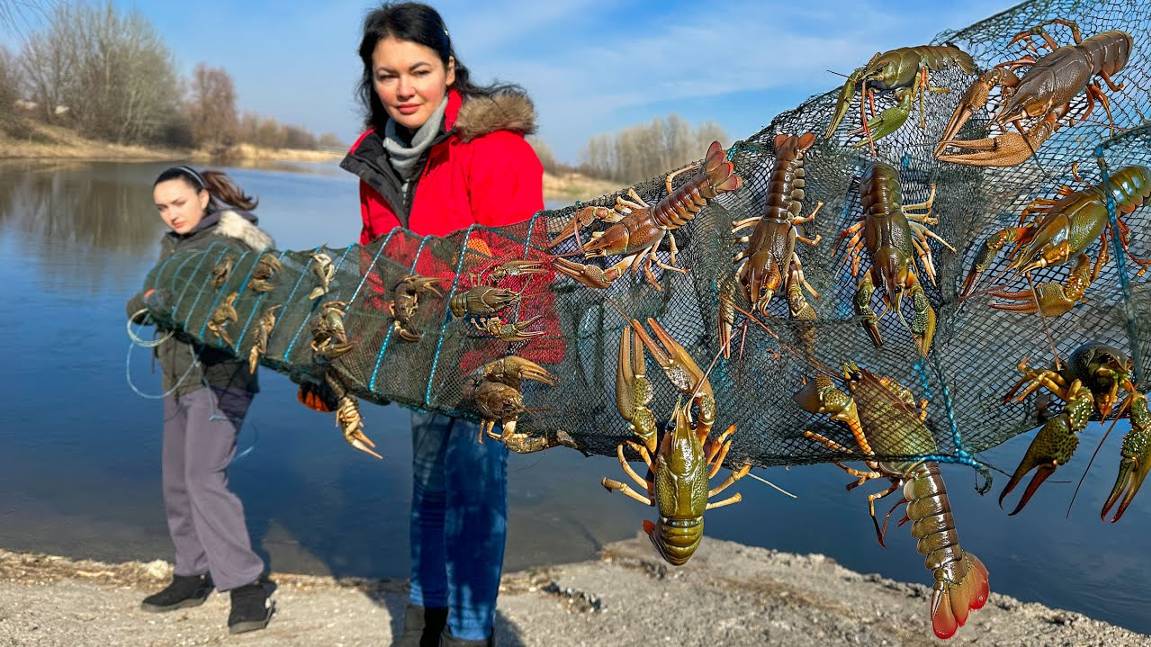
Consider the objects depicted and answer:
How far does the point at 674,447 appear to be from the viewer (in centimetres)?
234

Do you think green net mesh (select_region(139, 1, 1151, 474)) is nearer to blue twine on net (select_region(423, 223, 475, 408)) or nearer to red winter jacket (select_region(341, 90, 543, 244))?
blue twine on net (select_region(423, 223, 475, 408))

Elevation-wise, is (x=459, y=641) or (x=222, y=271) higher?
(x=222, y=271)

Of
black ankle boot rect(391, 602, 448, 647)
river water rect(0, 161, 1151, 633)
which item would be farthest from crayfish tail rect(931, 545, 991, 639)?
river water rect(0, 161, 1151, 633)

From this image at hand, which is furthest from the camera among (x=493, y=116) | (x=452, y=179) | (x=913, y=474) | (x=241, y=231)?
(x=241, y=231)

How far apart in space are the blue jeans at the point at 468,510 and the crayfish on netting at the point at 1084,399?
69.9 inches

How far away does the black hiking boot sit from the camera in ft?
14.2

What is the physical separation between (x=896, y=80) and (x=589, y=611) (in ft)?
11.3

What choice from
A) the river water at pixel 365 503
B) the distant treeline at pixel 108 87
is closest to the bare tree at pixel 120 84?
the distant treeline at pixel 108 87

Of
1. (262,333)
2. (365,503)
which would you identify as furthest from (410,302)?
(365,503)

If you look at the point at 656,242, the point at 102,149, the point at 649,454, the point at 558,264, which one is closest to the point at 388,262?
the point at 558,264

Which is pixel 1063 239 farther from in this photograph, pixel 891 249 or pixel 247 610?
pixel 247 610

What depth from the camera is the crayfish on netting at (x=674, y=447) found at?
231 centimetres

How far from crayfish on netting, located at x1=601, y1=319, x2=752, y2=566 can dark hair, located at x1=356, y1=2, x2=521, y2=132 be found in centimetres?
133

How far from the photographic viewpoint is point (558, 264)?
2771mm
